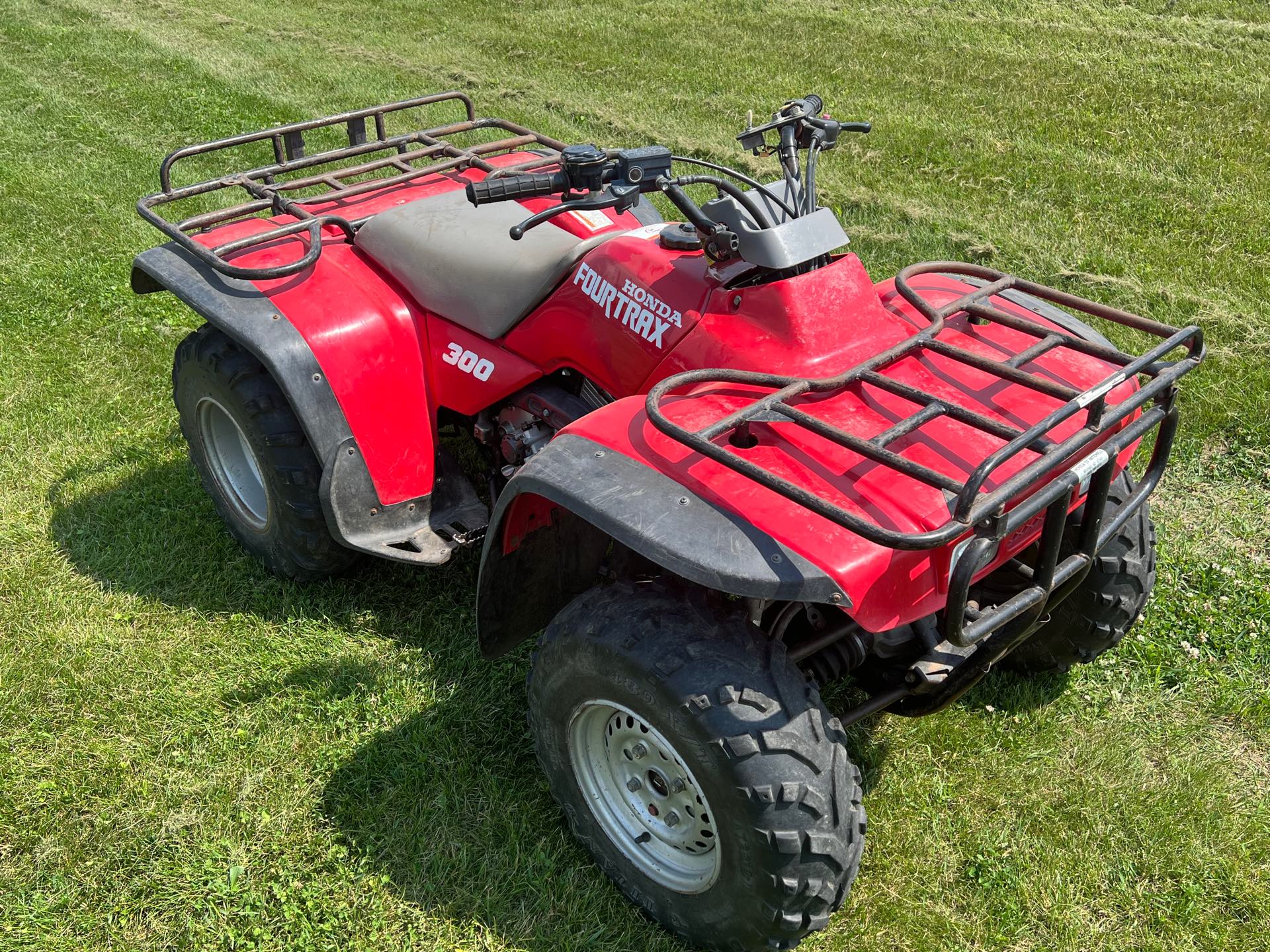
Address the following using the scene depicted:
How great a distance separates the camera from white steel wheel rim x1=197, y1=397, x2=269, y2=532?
4.14m

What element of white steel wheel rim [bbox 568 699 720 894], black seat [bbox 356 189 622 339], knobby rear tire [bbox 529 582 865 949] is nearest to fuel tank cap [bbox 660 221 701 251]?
black seat [bbox 356 189 622 339]

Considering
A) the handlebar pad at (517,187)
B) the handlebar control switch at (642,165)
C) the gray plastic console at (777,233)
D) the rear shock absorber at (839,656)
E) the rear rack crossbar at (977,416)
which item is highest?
the handlebar control switch at (642,165)

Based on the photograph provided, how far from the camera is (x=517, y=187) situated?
2.89m

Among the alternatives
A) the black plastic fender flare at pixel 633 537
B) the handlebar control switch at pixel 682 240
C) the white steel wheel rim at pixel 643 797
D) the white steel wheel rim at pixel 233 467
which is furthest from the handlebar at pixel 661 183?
the white steel wheel rim at pixel 233 467

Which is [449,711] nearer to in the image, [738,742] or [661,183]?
[738,742]

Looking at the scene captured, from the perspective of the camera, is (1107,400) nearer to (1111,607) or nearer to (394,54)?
(1111,607)

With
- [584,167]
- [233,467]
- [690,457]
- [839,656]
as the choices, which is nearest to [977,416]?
[690,457]

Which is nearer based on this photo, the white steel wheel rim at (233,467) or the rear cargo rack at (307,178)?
the rear cargo rack at (307,178)

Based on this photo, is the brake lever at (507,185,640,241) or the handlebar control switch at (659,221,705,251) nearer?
the brake lever at (507,185,640,241)

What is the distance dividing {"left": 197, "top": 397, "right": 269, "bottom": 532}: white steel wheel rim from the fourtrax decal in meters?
1.59

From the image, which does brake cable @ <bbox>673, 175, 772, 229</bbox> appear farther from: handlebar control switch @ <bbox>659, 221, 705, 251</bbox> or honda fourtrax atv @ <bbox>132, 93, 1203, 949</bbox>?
handlebar control switch @ <bbox>659, 221, 705, 251</bbox>

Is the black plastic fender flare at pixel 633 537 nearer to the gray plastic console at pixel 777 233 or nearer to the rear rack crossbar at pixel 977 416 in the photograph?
the rear rack crossbar at pixel 977 416

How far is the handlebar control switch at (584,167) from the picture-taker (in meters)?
2.84

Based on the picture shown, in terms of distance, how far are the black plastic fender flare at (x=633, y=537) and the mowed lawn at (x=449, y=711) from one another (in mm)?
672
